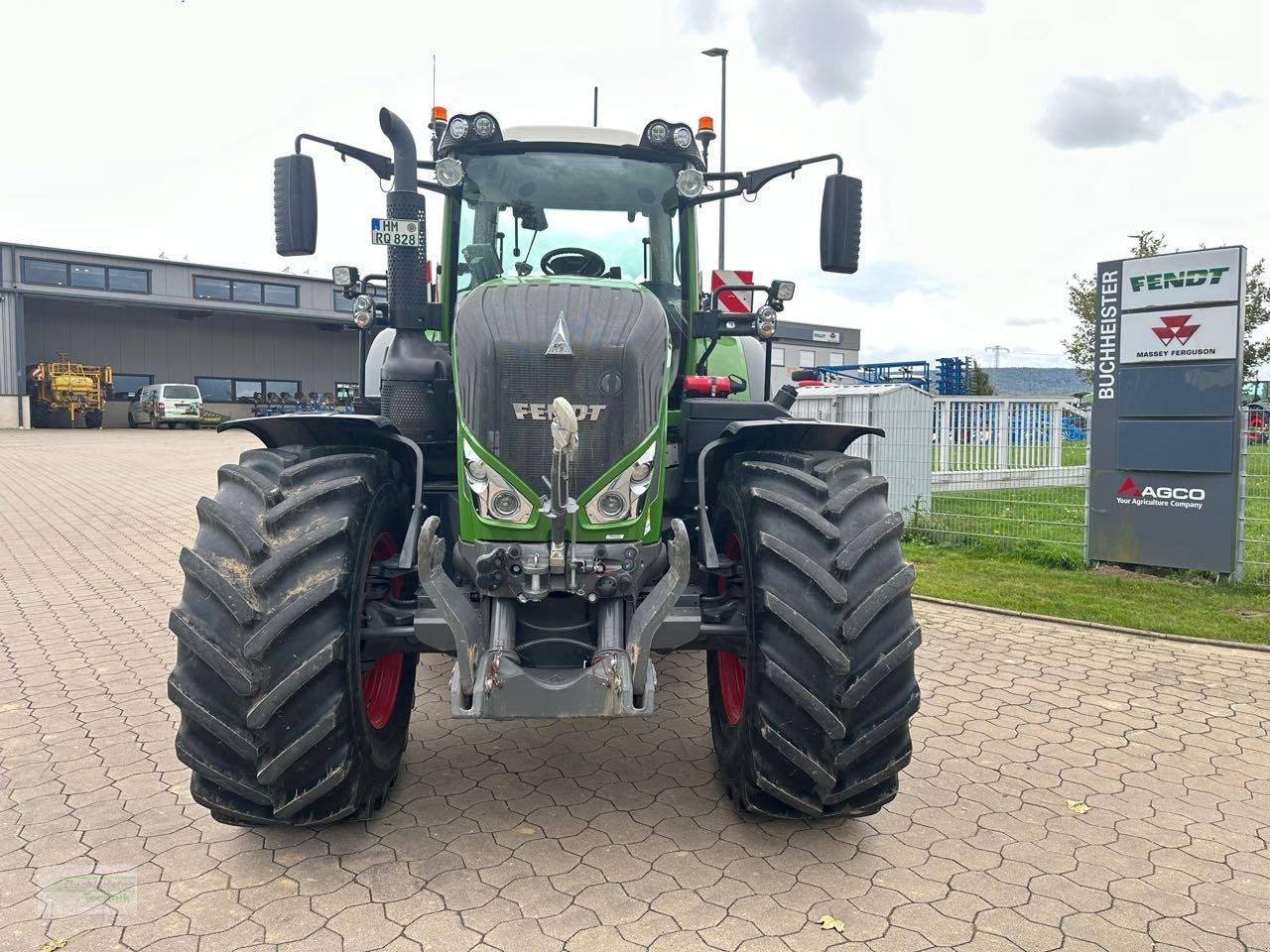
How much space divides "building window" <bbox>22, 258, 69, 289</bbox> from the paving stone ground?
38.0 meters

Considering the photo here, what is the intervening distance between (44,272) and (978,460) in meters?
38.7

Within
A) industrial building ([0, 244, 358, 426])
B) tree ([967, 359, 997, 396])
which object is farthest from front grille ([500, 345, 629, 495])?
tree ([967, 359, 997, 396])

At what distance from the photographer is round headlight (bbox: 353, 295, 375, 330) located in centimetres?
454

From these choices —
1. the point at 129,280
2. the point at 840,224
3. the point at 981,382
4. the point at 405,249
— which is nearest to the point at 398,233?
the point at 405,249

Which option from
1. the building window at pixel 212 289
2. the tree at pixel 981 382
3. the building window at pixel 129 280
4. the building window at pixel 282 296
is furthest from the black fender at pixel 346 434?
the tree at pixel 981 382

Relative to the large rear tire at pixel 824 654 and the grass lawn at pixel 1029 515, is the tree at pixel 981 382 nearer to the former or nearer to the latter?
the grass lawn at pixel 1029 515

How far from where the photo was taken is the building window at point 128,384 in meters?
39.6

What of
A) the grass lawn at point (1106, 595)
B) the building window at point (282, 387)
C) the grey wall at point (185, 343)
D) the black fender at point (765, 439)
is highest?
the grey wall at point (185, 343)

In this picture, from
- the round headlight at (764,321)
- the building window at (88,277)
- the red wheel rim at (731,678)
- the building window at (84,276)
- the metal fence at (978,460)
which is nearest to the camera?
the red wheel rim at (731,678)

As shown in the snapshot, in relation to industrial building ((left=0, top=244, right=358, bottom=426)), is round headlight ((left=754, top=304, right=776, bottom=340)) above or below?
below

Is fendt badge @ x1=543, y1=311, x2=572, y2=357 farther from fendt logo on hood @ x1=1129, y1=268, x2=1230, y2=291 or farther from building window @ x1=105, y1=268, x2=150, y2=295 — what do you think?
building window @ x1=105, y1=268, x2=150, y2=295

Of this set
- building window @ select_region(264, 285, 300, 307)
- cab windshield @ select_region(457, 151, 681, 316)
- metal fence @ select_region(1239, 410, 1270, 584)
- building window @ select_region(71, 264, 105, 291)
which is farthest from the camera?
building window @ select_region(264, 285, 300, 307)

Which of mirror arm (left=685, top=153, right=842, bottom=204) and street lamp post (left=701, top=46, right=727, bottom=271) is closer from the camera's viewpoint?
mirror arm (left=685, top=153, right=842, bottom=204)

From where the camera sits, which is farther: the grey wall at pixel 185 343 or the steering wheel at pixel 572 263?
the grey wall at pixel 185 343
